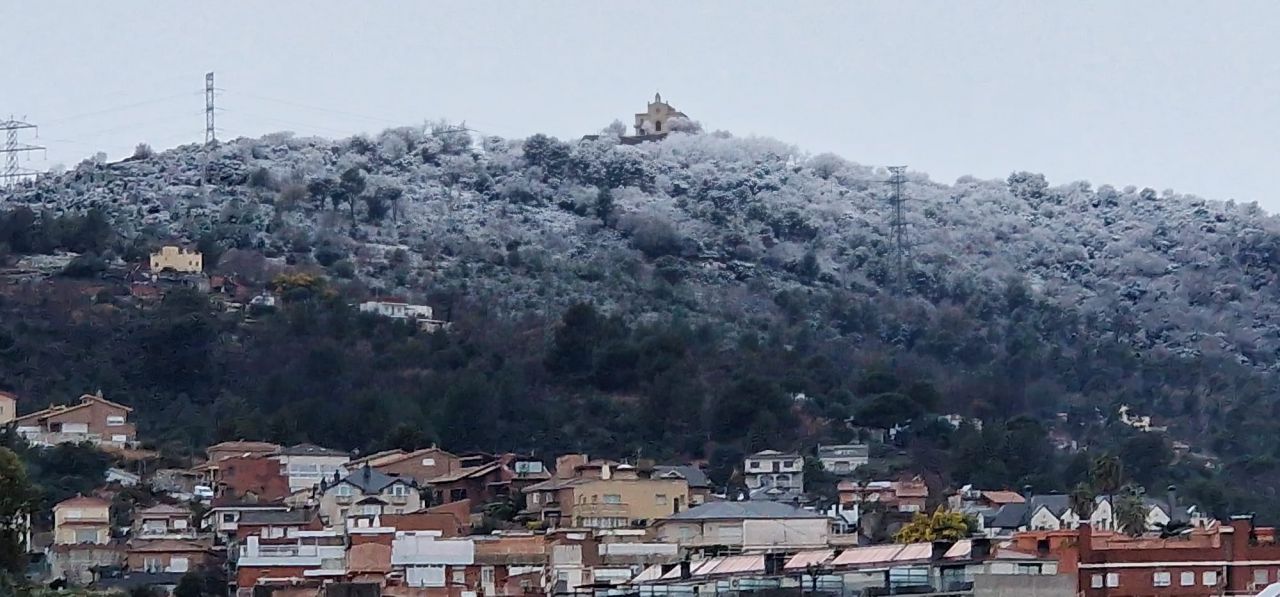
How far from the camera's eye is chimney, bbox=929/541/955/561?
49703 millimetres

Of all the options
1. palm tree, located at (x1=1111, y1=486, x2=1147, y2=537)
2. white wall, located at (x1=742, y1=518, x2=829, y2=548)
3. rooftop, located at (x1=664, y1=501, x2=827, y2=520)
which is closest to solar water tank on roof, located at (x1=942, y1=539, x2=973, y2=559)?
Result: white wall, located at (x1=742, y1=518, x2=829, y2=548)

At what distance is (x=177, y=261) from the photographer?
118250 mm

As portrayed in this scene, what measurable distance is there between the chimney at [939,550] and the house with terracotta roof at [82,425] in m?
43.3

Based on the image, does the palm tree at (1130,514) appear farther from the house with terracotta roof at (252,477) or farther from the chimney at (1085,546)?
the house with terracotta roof at (252,477)

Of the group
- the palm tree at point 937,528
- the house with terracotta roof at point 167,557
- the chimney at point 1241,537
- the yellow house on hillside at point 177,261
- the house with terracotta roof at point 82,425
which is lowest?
the house with terracotta roof at point 167,557

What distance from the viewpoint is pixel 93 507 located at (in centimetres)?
7788

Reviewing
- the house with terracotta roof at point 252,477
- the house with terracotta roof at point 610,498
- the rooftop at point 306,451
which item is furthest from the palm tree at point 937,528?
the rooftop at point 306,451

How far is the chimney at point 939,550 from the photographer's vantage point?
163 ft

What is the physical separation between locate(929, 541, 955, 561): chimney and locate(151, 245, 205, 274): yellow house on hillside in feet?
225

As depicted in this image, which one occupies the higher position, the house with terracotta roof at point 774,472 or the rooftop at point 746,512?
the house with terracotta roof at point 774,472

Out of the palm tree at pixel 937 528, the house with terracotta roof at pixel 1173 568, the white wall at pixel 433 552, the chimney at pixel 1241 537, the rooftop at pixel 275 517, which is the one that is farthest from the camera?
the rooftop at pixel 275 517

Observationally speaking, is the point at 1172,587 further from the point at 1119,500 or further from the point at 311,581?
the point at 1119,500

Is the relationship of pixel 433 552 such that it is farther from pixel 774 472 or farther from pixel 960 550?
pixel 774 472

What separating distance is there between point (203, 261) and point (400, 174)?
3426cm
